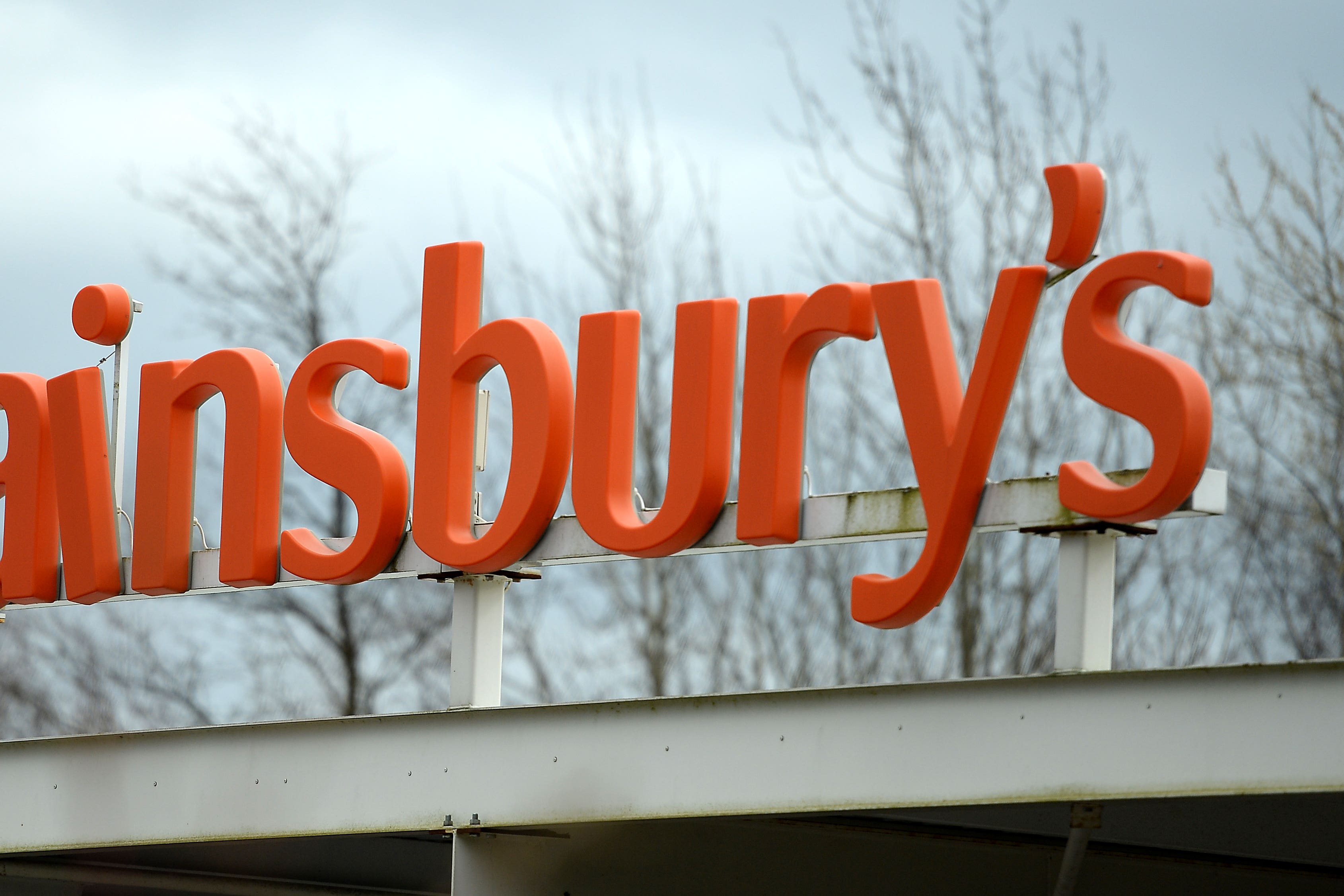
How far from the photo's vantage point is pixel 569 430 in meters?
8.54

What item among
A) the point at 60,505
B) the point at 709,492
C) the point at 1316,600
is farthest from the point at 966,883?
the point at 1316,600

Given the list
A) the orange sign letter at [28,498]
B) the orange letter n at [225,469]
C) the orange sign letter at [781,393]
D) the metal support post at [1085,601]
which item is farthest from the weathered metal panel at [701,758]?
the orange sign letter at [28,498]

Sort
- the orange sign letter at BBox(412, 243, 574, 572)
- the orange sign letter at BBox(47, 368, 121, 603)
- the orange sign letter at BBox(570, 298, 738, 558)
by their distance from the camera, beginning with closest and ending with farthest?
the orange sign letter at BBox(570, 298, 738, 558) < the orange sign letter at BBox(412, 243, 574, 572) < the orange sign letter at BBox(47, 368, 121, 603)

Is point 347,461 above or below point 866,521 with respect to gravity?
above

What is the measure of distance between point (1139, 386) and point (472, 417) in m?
3.51

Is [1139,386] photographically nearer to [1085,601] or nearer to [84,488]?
[1085,601]

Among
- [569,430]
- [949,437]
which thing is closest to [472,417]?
[569,430]

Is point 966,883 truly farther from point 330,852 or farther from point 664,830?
point 330,852

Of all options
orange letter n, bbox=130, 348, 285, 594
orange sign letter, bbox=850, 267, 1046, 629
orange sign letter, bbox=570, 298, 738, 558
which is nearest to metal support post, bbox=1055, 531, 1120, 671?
orange sign letter, bbox=850, 267, 1046, 629

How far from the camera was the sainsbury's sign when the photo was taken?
22.6ft

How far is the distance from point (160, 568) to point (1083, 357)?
5053 mm

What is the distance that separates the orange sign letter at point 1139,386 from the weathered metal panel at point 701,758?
28.6 inches

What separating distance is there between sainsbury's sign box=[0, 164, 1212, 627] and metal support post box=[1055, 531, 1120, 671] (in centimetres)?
21

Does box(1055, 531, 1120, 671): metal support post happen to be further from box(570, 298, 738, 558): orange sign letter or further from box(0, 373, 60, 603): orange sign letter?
box(0, 373, 60, 603): orange sign letter
